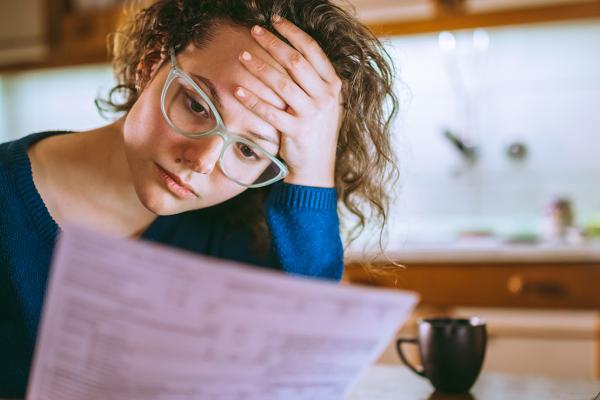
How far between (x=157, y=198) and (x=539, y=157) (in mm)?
2223

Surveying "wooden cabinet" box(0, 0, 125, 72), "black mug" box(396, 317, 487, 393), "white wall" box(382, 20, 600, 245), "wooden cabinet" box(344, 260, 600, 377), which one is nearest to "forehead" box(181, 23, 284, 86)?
"black mug" box(396, 317, 487, 393)

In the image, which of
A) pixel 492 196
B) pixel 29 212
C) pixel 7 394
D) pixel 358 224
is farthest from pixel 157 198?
pixel 492 196

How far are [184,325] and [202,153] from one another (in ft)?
1.46

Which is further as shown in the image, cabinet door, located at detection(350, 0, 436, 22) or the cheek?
cabinet door, located at detection(350, 0, 436, 22)

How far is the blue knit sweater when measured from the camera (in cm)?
98

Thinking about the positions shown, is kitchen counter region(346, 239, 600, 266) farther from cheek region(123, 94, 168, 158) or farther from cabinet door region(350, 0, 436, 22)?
cheek region(123, 94, 168, 158)

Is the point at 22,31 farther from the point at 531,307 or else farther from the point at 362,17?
the point at 531,307

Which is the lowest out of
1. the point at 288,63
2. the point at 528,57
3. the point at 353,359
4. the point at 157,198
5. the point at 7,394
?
the point at 7,394

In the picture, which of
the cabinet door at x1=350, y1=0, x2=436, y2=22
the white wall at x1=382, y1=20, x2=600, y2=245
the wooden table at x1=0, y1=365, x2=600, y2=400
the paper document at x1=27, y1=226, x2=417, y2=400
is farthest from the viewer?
the white wall at x1=382, y1=20, x2=600, y2=245

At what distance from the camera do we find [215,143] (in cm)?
93

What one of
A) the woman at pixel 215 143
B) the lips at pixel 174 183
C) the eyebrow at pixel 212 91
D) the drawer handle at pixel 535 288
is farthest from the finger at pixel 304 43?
the drawer handle at pixel 535 288

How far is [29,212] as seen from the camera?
1.02 metres

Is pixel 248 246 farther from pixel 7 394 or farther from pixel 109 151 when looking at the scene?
pixel 7 394

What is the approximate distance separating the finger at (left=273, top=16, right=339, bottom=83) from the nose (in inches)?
6.6
